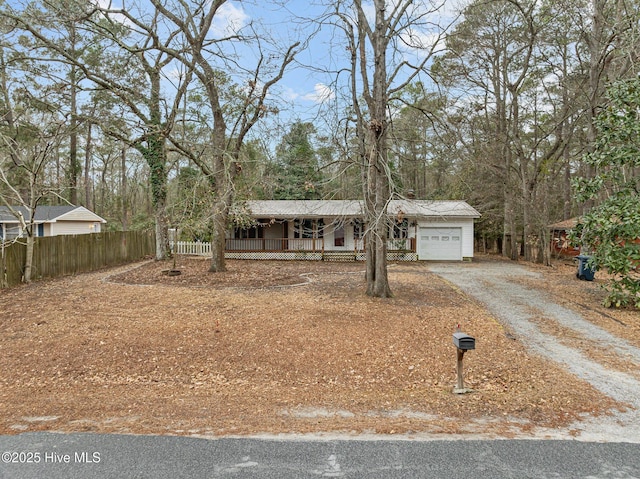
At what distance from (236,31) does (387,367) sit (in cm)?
A: 1142

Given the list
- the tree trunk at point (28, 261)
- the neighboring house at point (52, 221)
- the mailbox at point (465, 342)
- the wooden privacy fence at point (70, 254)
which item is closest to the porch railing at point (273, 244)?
the wooden privacy fence at point (70, 254)

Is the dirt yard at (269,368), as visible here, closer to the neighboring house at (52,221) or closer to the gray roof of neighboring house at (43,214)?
the gray roof of neighboring house at (43,214)

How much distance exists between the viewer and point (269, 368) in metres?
5.10

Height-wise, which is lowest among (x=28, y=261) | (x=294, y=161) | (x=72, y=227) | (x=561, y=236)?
(x=28, y=261)

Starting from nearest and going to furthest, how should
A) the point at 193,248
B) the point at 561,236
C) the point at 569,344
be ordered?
the point at 569,344
the point at 561,236
the point at 193,248

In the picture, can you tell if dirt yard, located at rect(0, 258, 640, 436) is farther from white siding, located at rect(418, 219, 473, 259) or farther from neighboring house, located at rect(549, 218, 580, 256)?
neighboring house, located at rect(549, 218, 580, 256)

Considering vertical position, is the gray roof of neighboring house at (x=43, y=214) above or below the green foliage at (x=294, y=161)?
below

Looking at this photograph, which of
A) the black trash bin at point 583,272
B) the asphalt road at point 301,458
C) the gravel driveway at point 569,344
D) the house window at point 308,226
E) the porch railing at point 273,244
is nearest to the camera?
the asphalt road at point 301,458

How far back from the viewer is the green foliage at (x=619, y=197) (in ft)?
26.5

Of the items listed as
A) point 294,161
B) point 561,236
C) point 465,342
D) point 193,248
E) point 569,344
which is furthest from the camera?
point 294,161

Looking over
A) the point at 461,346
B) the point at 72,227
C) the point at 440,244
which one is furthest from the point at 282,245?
the point at 461,346

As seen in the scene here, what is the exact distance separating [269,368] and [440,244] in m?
16.4

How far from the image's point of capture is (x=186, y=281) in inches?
A: 452

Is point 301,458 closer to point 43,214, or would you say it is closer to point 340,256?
point 340,256
